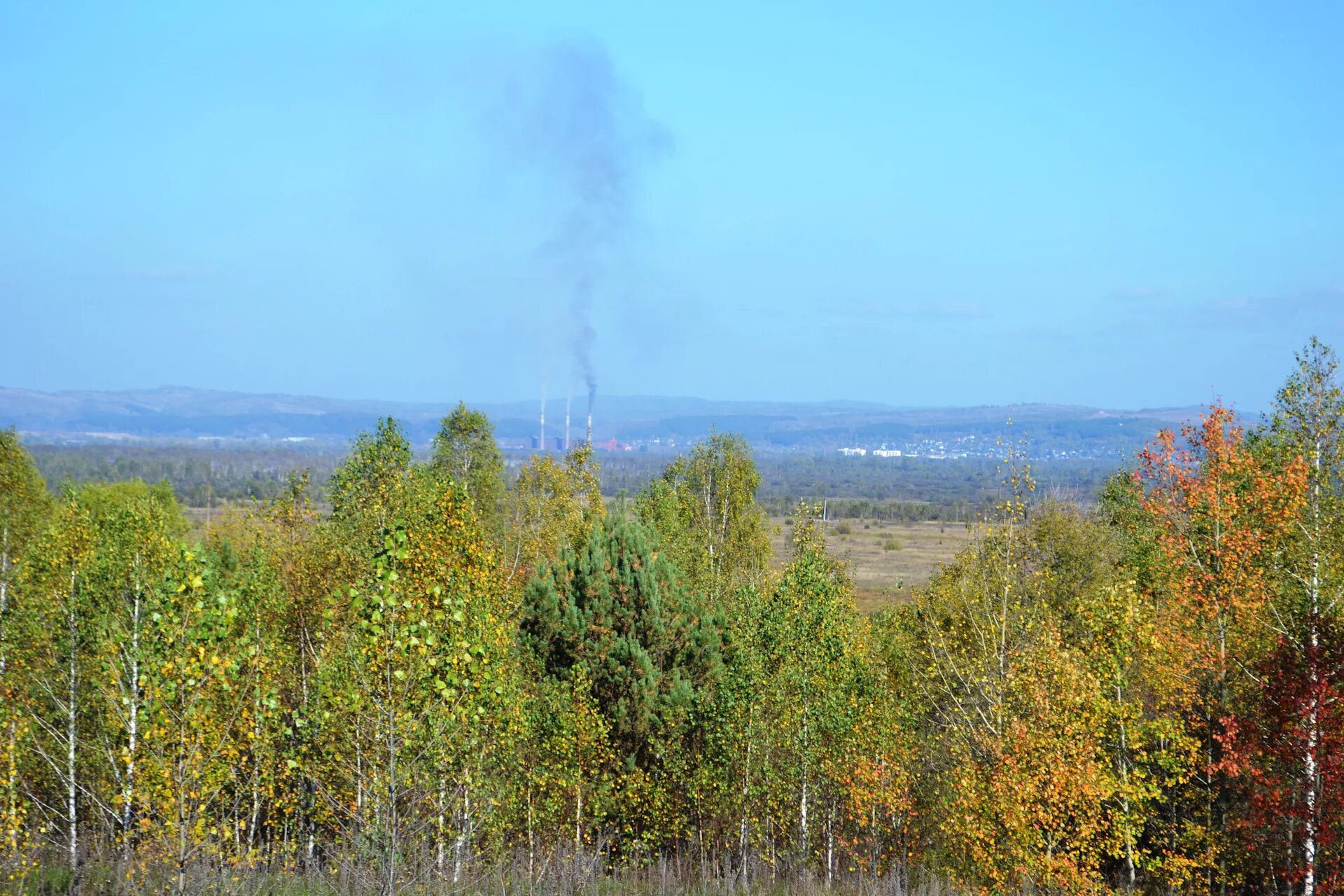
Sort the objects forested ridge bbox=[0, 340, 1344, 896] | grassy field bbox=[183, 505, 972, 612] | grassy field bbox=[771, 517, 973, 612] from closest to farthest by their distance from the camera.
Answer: forested ridge bbox=[0, 340, 1344, 896] → grassy field bbox=[183, 505, 972, 612] → grassy field bbox=[771, 517, 973, 612]

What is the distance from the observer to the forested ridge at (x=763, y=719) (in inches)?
973

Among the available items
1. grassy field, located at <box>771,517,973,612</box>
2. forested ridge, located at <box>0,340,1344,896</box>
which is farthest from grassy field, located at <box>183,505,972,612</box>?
forested ridge, located at <box>0,340,1344,896</box>

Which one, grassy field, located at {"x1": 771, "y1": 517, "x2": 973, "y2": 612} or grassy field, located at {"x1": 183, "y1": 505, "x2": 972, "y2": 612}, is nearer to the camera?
grassy field, located at {"x1": 183, "y1": 505, "x2": 972, "y2": 612}

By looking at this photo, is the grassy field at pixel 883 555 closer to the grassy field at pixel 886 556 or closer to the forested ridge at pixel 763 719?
the grassy field at pixel 886 556

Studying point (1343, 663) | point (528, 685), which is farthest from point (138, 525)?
point (1343, 663)

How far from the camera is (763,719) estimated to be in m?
30.8

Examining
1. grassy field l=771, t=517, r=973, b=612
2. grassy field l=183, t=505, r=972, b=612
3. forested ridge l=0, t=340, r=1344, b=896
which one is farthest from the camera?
grassy field l=771, t=517, r=973, b=612

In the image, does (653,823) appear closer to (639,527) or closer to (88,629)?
(639,527)

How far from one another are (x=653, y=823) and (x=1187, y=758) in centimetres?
1437

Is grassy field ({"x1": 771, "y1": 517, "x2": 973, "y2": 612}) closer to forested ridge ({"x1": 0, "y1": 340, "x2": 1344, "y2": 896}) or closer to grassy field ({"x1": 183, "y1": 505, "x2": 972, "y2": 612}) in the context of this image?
grassy field ({"x1": 183, "y1": 505, "x2": 972, "y2": 612})

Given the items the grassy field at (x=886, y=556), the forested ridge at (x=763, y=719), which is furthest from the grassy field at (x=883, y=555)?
the forested ridge at (x=763, y=719)

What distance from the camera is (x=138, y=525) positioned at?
39375 millimetres

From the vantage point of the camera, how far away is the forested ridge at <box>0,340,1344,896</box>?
81.1ft

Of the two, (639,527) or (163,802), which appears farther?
(639,527)
